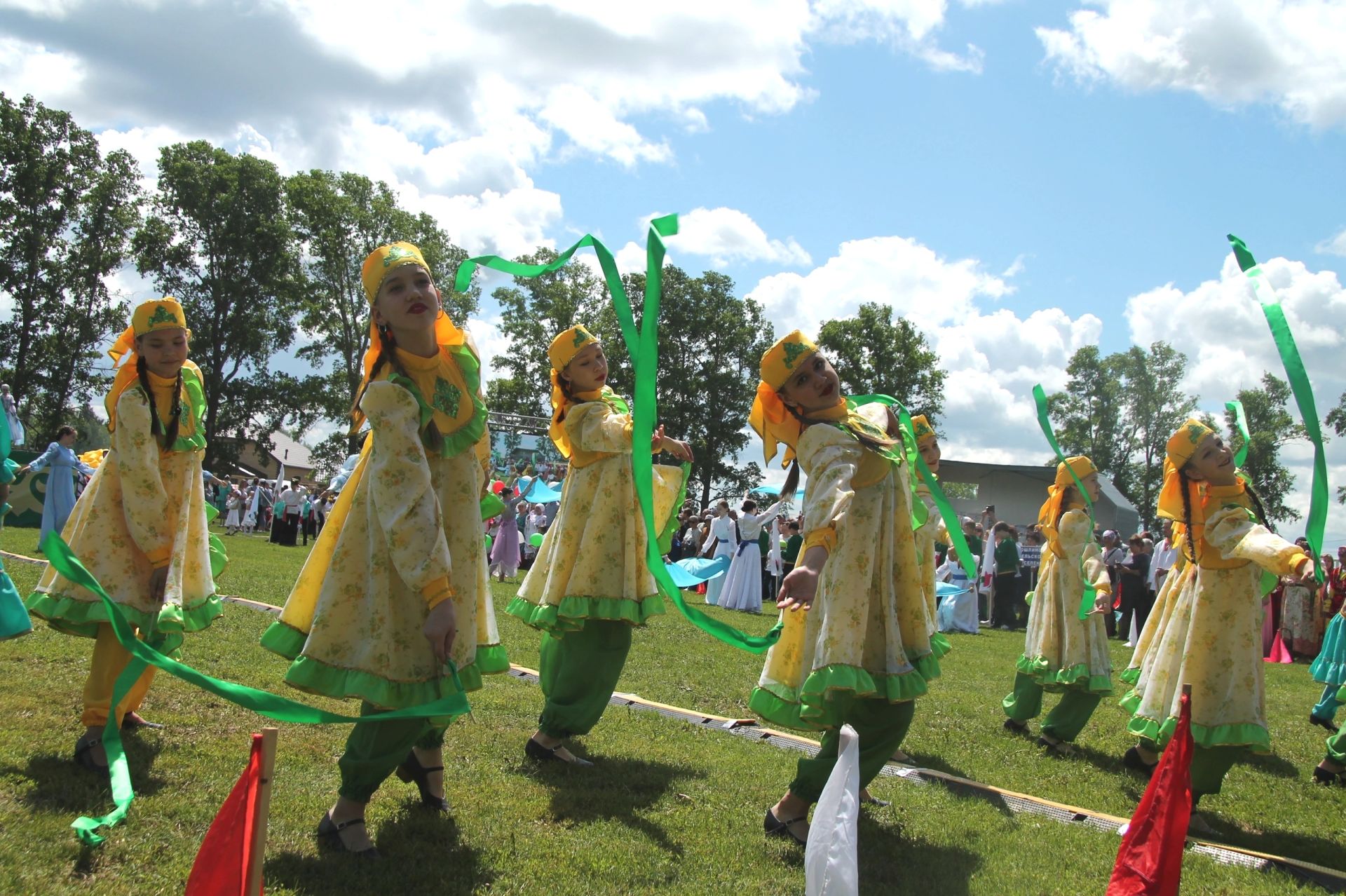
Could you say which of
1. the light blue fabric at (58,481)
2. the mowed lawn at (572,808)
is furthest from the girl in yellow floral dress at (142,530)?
the light blue fabric at (58,481)

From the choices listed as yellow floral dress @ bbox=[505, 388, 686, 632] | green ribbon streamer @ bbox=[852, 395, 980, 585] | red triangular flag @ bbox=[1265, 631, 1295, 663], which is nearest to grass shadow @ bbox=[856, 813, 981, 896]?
green ribbon streamer @ bbox=[852, 395, 980, 585]

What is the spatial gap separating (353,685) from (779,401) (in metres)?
2.15

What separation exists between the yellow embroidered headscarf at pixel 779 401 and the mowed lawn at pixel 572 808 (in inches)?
68.6

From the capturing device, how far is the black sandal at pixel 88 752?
4.15m

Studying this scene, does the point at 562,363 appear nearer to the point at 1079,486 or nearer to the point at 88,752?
the point at 88,752

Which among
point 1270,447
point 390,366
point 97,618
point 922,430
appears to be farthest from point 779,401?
point 1270,447

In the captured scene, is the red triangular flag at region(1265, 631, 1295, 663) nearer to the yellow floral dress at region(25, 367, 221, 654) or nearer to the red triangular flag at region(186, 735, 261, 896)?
the yellow floral dress at region(25, 367, 221, 654)

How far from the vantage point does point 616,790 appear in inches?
181

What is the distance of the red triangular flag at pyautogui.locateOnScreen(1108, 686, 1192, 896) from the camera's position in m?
2.85

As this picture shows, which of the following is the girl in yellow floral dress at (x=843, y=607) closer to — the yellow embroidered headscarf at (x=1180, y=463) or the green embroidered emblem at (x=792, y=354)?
the green embroidered emblem at (x=792, y=354)

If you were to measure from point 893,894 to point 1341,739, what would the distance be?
4.37 meters

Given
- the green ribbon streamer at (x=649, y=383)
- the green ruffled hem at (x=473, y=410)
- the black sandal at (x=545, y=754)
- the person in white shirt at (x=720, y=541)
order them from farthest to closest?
the person in white shirt at (x=720, y=541) → the black sandal at (x=545, y=754) → the green ruffled hem at (x=473, y=410) → the green ribbon streamer at (x=649, y=383)

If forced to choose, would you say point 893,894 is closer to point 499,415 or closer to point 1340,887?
point 1340,887

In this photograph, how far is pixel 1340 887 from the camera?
4102 mm
